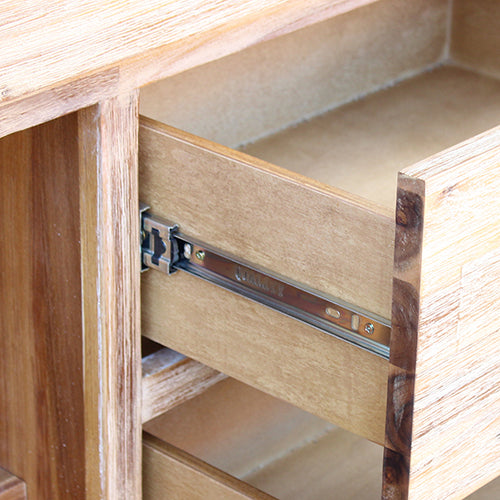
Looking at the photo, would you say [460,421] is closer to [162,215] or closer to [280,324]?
[280,324]

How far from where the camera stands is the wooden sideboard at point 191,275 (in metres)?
0.56

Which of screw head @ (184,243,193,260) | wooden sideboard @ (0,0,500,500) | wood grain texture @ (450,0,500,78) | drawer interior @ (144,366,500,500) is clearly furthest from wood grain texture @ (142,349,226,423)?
wood grain texture @ (450,0,500,78)

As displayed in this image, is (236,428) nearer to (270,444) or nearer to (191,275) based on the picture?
(270,444)

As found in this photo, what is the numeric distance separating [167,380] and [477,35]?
0.71 m

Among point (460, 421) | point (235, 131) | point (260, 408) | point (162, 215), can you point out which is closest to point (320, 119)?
point (235, 131)

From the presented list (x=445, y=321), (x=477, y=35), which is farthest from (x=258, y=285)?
(x=477, y=35)

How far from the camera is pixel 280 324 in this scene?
67 centimetres

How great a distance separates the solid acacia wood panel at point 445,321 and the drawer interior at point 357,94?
13.5 inches

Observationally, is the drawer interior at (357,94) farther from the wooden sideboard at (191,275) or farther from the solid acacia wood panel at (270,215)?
the solid acacia wood panel at (270,215)

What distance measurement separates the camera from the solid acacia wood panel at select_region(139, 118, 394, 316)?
59cm

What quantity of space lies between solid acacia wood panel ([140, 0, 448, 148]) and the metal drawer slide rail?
29 cm

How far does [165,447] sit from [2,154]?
260mm

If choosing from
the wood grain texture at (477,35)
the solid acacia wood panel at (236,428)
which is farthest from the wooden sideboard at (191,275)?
the wood grain texture at (477,35)

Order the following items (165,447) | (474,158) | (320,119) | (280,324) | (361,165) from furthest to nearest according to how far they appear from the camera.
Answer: (320,119) < (361,165) < (165,447) < (280,324) < (474,158)
